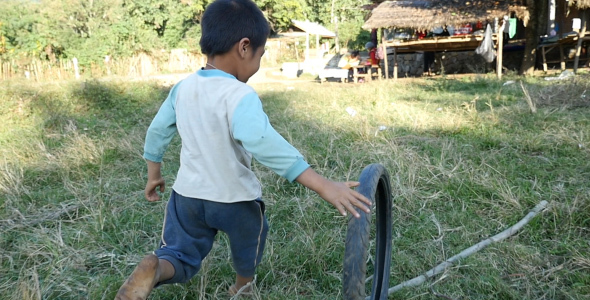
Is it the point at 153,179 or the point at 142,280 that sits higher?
the point at 153,179

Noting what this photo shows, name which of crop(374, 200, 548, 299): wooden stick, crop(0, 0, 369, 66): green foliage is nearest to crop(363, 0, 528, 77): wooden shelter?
crop(374, 200, 548, 299): wooden stick

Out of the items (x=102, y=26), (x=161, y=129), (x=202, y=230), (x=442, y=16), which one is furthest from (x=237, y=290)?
(x=102, y=26)

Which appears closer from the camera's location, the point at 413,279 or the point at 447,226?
the point at 413,279

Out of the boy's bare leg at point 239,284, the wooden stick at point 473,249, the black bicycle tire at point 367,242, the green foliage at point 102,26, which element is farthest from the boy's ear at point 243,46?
the green foliage at point 102,26

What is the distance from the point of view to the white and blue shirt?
65.3 inches

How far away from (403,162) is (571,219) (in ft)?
4.48

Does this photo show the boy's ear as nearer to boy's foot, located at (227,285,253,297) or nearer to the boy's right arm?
the boy's right arm

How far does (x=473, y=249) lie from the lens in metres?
2.74

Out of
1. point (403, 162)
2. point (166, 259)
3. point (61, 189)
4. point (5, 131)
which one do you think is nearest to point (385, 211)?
point (166, 259)

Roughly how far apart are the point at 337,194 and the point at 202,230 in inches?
28.8

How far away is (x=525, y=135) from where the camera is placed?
495cm

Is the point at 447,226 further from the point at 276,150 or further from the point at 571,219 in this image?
the point at 276,150

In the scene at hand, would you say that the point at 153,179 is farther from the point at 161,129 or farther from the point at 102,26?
the point at 102,26

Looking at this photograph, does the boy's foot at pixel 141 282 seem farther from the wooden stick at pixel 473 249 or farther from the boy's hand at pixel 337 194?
the wooden stick at pixel 473 249
